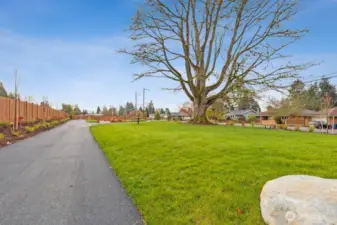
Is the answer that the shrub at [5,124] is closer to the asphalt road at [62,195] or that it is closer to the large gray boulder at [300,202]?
the asphalt road at [62,195]

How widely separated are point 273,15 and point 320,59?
504 cm

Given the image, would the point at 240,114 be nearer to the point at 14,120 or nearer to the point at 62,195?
the point at 14,120

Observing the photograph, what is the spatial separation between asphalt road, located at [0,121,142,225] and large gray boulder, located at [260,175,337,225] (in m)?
1.76

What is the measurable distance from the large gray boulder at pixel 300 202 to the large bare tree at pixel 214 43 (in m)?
15.9

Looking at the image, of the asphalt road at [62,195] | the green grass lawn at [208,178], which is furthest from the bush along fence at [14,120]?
the green grass lawn at [208,178]

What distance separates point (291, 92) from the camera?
56.9 feet

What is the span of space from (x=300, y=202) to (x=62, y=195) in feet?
12.4

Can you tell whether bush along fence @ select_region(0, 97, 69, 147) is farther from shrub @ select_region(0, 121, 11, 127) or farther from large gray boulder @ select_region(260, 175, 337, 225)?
large gray boulder @ select_region(260, 175, 337, 225)

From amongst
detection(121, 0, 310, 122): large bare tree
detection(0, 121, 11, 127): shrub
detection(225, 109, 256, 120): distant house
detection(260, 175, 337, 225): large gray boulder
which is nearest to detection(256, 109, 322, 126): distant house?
detection(225, 109, 256, 120): distant house

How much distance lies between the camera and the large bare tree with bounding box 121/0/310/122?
1780 centimetres

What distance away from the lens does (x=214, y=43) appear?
20.8 m

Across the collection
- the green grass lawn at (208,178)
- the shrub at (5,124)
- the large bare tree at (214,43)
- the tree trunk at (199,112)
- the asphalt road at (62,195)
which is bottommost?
the asphalt road at (62,195)

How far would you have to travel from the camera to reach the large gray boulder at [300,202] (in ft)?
7.40

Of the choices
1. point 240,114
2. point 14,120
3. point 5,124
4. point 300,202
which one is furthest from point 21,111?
point 240,114
